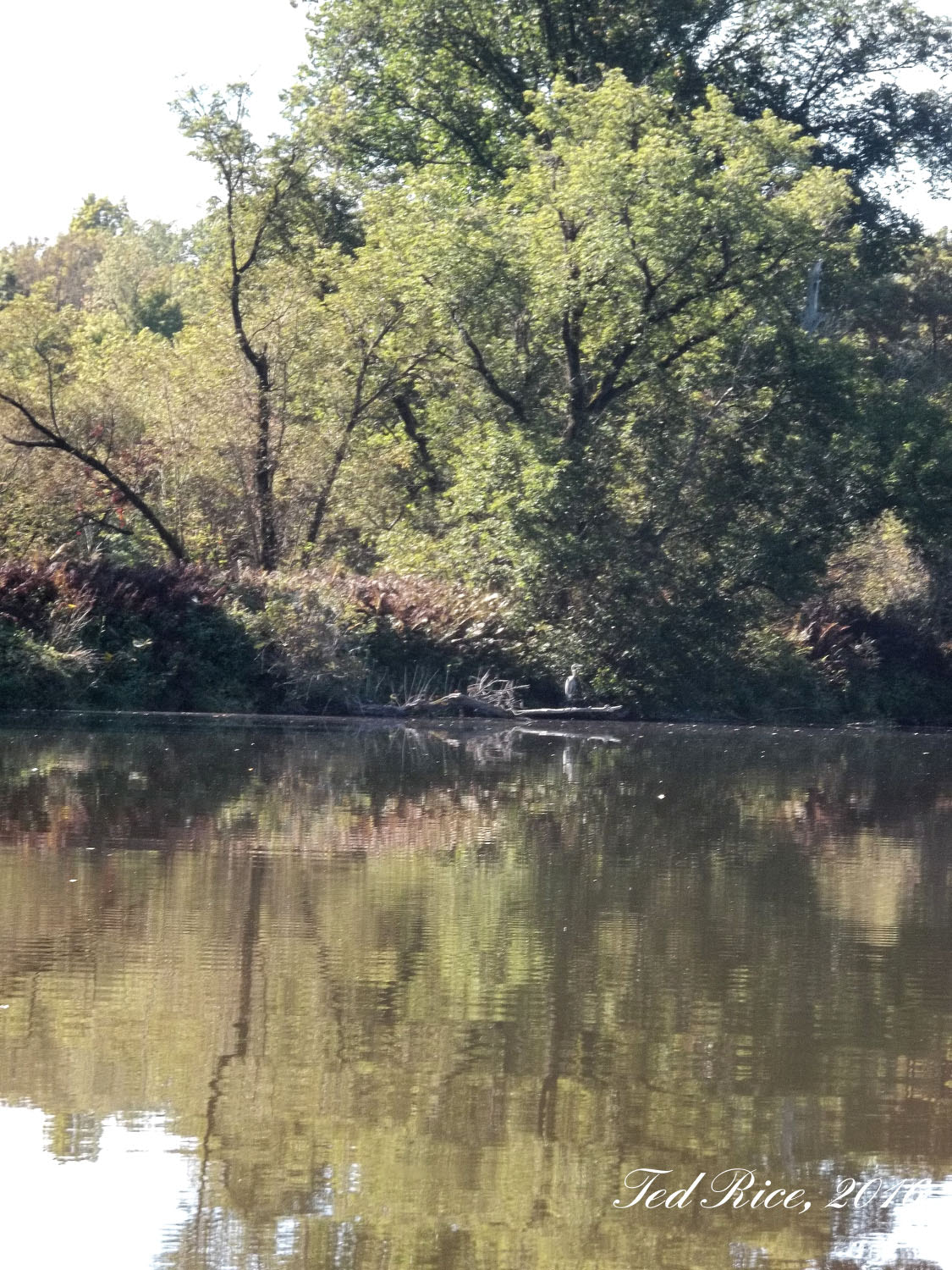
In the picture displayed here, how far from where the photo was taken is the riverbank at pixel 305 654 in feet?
76.9

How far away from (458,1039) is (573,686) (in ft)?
63.8

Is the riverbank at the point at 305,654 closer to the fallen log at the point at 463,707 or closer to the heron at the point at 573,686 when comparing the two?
the fallen log at the point at 463,707

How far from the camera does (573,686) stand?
2622cm

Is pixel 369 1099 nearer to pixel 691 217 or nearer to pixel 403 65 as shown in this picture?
pixel 691 217

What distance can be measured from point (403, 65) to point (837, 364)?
1485cm

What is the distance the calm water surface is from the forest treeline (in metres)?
11.6

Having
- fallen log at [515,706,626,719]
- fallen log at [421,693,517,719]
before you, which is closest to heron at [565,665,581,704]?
fallen log at [515,706,626,719]

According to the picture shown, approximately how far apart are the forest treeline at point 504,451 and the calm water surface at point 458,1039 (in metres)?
11.6

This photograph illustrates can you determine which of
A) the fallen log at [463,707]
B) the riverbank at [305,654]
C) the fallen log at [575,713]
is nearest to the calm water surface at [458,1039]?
the riverbank at [305,654]

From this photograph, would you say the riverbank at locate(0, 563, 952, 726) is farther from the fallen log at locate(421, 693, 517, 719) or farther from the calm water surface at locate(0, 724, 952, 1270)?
the calm water surface at locate(0, 724, 952, 1270)

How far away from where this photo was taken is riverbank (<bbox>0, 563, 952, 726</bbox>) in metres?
23.5

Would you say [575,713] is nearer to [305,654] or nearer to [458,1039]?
[305,654]

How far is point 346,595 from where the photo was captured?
25.4m

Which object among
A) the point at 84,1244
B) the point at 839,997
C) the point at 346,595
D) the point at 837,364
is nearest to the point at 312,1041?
the point at 84,1244
